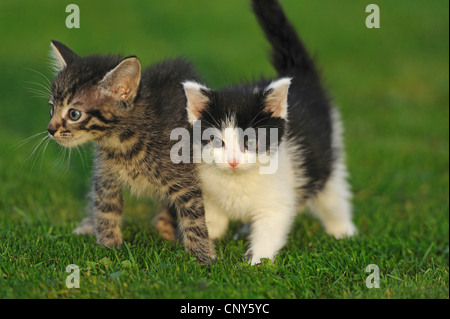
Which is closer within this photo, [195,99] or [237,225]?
[195,99]

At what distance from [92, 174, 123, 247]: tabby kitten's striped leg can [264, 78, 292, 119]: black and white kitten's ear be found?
4.09ft

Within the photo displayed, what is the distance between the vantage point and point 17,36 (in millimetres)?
10742

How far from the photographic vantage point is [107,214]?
4.26m

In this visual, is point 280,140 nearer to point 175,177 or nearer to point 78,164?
point 175,177

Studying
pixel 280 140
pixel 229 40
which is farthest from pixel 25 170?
pixel 229 40

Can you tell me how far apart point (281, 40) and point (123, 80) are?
2003 millimetres

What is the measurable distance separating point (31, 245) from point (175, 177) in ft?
3.77

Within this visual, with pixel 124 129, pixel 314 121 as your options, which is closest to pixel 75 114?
pixel 124 129

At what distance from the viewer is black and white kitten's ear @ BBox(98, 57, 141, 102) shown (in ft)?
12.0

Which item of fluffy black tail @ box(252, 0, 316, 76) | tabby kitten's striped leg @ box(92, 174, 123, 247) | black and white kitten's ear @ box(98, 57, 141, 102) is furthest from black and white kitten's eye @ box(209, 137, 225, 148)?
fluffy black tail @ box(252, 0, 316, 76)

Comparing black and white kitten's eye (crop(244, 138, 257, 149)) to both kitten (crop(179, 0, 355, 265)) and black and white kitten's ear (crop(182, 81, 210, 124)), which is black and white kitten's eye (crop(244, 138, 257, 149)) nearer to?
kitten (crop(179, 0, 355, 265))

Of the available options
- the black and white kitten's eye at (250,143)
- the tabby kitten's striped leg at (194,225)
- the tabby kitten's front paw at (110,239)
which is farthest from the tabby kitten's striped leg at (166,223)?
the black and white kitten's eye at (250,143)

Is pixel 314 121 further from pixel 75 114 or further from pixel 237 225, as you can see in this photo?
pixel 75 114

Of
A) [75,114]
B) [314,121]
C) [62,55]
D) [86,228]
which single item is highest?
[62,55]
